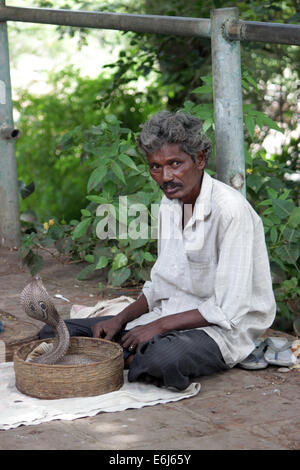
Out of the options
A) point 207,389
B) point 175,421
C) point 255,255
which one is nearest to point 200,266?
point 255,255

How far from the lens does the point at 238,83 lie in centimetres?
→ 393

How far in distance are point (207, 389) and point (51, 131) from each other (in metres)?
6.70

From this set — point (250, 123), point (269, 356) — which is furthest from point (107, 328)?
point (250, 123)

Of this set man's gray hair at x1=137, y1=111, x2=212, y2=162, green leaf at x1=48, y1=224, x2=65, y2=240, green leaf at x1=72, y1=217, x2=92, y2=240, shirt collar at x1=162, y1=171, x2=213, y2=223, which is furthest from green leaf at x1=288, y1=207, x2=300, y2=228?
green leaf at x1=48, y1=224, x2=65, y2=240

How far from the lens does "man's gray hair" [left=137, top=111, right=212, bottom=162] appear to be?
3415 mm

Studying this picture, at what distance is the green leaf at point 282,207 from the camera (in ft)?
14.5

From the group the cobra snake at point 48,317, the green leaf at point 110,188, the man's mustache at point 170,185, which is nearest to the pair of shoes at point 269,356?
the cobra snake at point 48,317

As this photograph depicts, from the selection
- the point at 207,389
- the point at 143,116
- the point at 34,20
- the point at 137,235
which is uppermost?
the point at 34,20

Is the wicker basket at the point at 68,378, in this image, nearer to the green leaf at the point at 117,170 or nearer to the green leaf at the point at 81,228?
the green leaf at the point at 117,170

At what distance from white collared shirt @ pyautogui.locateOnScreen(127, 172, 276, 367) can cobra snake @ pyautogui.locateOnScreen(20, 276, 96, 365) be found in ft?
1.73

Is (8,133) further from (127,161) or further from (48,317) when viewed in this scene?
(48,317)

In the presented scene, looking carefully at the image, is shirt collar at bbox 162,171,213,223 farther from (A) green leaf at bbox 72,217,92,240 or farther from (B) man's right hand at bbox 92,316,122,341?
(A) green leaf at bbox 72,217,92,240

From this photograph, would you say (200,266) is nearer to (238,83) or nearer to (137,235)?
(238,83)
